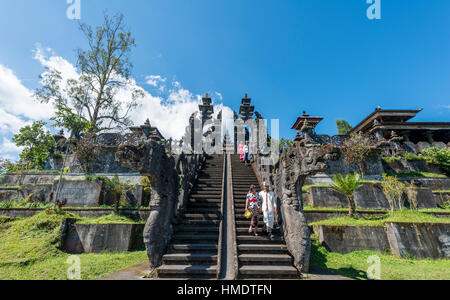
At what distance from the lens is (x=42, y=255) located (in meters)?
5.55

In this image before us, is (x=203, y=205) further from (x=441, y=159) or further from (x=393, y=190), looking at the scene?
(x=441, y=159)

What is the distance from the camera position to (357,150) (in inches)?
438

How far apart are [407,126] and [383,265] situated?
61.6 feet

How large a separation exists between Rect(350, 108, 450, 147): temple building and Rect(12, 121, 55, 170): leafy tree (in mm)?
27830

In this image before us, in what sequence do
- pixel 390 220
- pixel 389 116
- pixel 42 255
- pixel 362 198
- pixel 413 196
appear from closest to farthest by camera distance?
1. pixel 42 255
2. pixel 390 220
3. pixel 413 196
4. pixel 362 198
5. pixel 389 116

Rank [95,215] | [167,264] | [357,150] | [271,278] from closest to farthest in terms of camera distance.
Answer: [271,278] < [167,264] < [95,215] < [357,150]

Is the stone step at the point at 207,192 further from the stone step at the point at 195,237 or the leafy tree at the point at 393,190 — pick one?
the leafy tree at the point at 393,190

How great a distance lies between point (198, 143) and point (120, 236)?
448 inches

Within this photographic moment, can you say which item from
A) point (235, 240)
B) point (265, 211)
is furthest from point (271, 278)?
point (265, 211)

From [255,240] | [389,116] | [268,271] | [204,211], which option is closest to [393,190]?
[255,240]

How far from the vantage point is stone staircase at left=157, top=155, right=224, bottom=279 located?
4.15 metres

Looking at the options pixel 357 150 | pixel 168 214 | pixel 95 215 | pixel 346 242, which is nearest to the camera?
pixel 168 214

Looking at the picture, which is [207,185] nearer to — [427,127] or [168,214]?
[168,214]

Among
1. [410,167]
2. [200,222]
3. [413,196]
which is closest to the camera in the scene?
[200,222]
